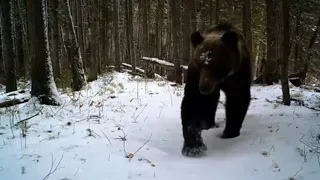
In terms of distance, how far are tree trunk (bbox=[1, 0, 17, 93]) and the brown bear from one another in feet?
24.4

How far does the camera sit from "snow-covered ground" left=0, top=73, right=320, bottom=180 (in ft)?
9.61

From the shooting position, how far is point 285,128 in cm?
416

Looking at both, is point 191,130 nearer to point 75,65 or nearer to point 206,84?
point 206,84

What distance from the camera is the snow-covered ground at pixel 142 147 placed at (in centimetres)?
293

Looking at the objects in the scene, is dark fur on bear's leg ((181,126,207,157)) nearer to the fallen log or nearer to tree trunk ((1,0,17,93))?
the fallen log

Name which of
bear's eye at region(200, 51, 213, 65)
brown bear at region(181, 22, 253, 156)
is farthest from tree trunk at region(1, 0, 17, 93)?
bear's eye at region(200, 51, 213, 65)

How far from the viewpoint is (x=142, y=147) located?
12.2ft

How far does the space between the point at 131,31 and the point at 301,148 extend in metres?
15.1

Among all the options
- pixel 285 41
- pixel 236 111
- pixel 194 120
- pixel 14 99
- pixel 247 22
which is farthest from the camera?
pixel 247 22

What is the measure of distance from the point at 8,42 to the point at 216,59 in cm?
819

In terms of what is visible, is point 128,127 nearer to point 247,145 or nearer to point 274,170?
point 247,145

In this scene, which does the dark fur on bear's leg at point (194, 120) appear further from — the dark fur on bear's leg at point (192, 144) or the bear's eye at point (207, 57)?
the bear's eye at point (207, 57)

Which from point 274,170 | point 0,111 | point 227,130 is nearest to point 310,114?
point 227,130

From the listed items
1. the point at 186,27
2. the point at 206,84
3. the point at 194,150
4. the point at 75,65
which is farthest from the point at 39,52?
the point at 186,27
